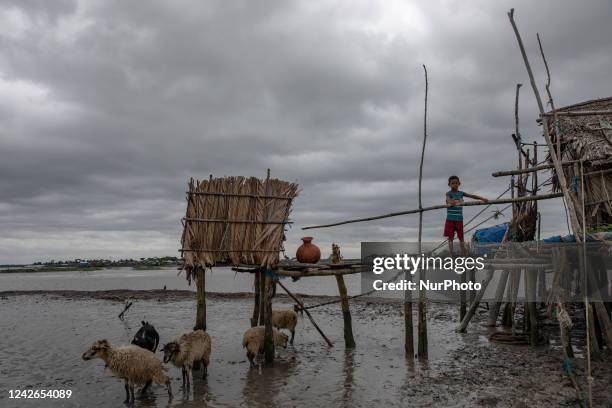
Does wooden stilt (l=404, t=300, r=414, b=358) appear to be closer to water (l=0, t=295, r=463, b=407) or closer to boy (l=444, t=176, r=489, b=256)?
water (l=0, t=295, r=463, b=407)

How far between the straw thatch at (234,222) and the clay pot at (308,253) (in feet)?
2.69

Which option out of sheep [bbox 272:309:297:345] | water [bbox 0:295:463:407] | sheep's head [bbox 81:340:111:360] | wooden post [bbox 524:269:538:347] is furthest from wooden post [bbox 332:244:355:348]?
sheep's head [bbox 81:340:111:360]

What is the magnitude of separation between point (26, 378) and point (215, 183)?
21.9ft

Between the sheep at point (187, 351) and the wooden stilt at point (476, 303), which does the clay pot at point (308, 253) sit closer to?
the sheep at point (187, 351)

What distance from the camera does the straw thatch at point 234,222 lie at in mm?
10883

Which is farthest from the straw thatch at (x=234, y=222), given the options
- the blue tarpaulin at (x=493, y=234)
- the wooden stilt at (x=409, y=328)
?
the blue tarpaulin at (x=493, y=234)

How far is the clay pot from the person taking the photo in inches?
476

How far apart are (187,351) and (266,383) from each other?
1938 mm

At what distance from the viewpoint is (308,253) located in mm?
12109

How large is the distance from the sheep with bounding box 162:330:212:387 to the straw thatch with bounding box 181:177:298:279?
5.52 feet

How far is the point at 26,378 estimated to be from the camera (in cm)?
1095

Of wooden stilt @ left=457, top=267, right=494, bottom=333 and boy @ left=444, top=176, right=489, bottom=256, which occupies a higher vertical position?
boy @ left=444, top=176, right=489, bottom=256

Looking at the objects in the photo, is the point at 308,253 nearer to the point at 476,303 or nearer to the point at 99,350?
the point at 99,350

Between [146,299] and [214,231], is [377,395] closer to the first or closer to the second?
[214,231]
